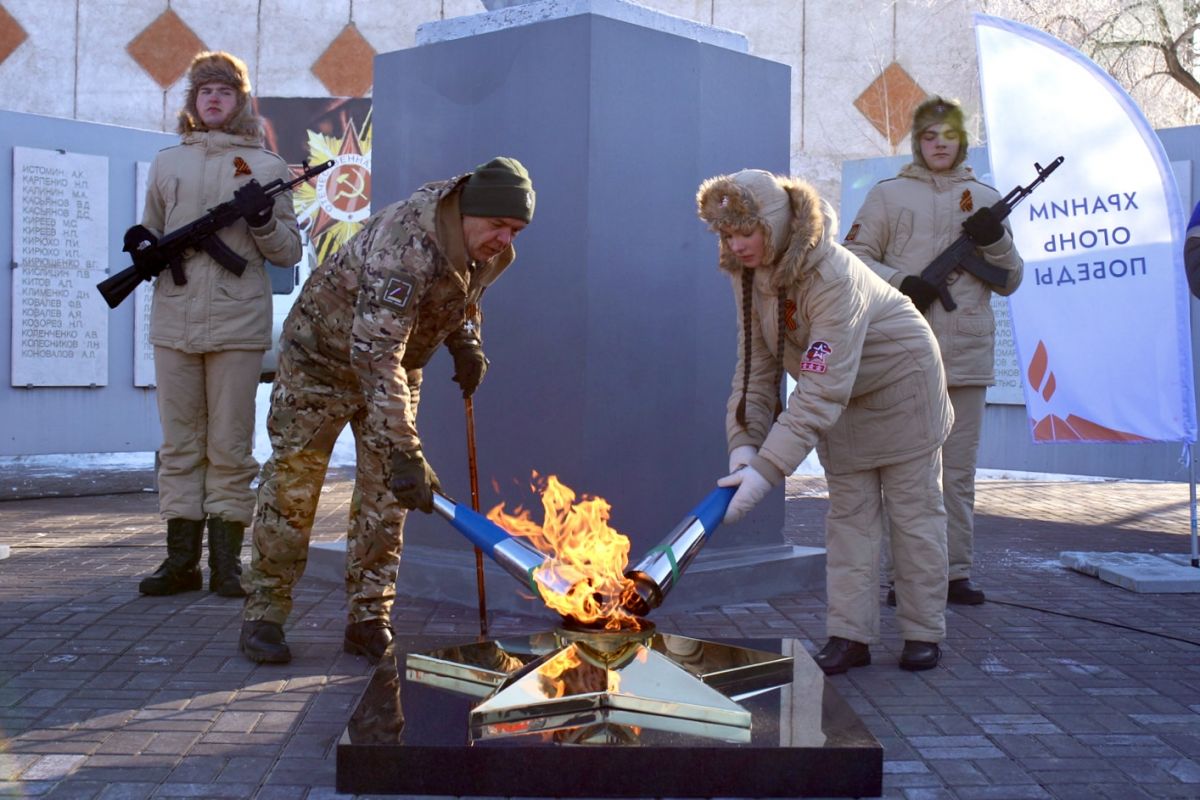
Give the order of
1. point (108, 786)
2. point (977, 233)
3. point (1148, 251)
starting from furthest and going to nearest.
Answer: point (1148, 251) < point (977, 233) < point (108, 786)

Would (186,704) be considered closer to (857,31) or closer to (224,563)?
(224,563)

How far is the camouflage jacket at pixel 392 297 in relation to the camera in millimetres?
3721

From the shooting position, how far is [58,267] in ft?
30.2

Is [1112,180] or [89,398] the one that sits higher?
[1112,180]

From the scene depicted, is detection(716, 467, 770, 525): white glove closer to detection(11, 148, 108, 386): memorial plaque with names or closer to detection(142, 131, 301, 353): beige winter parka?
detection(142, 131, 301, 353): beige winter parka

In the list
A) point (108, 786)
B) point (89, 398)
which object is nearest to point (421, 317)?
point (108, 786)

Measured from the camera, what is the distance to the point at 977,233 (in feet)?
17.3

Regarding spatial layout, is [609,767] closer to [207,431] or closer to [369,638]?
[369,638]

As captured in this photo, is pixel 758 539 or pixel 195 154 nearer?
pixel 195 154

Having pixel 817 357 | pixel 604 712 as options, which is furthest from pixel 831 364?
pixel 604 712

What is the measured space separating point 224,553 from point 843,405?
2.77m

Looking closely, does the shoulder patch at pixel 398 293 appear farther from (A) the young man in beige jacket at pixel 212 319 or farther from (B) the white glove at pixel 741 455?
(A) the young man in beige jacket at pixel 212 319

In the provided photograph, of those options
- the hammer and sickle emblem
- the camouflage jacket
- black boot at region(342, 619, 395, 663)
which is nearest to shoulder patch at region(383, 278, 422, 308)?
the camouflage jacket

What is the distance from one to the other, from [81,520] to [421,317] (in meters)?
4.37
